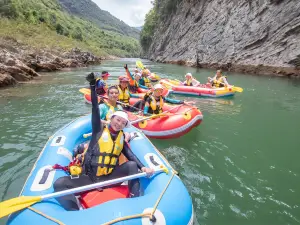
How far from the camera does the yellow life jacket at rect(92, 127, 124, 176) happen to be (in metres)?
2.96

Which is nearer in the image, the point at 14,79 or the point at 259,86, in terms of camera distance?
the point at 14,79

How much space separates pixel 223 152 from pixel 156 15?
4249 centimetres

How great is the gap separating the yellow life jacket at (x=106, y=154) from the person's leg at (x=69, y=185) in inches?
6.8

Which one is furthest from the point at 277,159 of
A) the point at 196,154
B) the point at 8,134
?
the point at 8,134

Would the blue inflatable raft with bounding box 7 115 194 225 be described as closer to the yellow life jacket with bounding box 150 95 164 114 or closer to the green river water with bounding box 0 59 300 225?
the green river water with bounding box 0 59 300 225

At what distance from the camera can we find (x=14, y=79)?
1099 centimetres

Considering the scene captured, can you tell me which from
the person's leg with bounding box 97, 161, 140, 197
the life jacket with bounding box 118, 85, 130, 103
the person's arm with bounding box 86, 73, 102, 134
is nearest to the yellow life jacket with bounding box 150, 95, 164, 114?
the life jacket with bounding box 118, 85, 130, 103

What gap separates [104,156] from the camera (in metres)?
2.97

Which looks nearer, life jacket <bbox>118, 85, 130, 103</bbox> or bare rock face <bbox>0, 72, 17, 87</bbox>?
life jacket <bbox>118, 85, 130, 103</bbox>

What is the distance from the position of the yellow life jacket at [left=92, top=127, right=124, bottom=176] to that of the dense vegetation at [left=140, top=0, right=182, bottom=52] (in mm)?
34026

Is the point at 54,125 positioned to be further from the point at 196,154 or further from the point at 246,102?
the point at 246,102

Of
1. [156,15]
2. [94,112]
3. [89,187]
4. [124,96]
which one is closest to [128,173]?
[89,187]

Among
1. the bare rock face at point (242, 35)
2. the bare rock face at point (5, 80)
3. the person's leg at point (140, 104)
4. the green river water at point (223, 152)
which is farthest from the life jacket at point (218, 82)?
the bare rock face at point (5, 80)

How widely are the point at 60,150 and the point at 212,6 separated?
2443 centimetres
